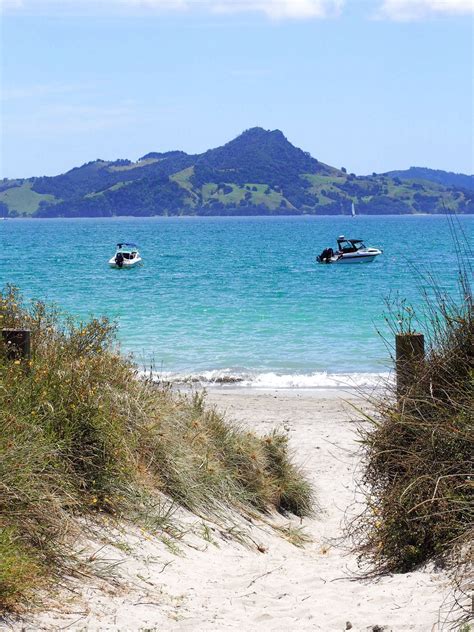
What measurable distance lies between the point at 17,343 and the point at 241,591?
9.17 feet

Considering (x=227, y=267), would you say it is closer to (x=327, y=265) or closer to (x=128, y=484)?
(x=327, y=265)

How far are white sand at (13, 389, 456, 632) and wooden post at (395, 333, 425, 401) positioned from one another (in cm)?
73

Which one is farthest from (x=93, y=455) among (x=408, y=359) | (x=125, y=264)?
(x=125, y=264)

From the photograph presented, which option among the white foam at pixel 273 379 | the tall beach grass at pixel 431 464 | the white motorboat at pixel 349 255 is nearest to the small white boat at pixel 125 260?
the white motorboat at pixel 349 255

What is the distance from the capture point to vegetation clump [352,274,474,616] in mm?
5398

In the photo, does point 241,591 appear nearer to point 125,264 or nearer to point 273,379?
point 273,379

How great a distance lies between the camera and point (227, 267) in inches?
2315

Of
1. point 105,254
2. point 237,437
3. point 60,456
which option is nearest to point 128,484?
point 60,456

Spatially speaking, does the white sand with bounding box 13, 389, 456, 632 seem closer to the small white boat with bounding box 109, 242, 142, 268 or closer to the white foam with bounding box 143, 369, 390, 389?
the white foam with bounding box 143, 369, 390, 389

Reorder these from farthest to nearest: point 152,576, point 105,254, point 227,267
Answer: point 105,254, point 227,267, point 152,576

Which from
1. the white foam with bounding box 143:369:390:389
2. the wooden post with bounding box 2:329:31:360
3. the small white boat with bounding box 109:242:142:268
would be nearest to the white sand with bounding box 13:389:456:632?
the wooden post with bounding box 2:329:31:360

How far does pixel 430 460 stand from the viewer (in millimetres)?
5809

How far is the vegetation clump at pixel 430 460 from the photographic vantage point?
5.40m

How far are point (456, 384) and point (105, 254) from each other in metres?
73.0
